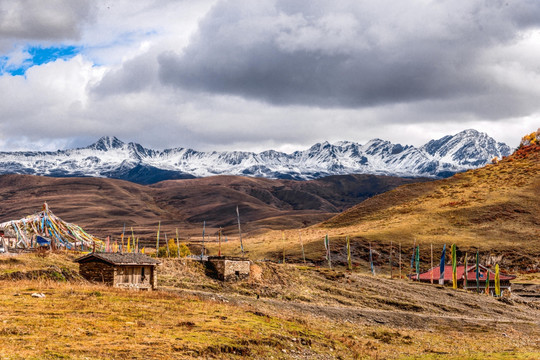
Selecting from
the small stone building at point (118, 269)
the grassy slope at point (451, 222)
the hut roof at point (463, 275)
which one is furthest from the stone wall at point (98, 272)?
the grassy slope at point (451, 222)

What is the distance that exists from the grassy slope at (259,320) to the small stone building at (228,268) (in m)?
1.12

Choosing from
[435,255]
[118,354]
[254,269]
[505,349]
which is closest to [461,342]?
[505,349]

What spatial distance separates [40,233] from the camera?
302ft

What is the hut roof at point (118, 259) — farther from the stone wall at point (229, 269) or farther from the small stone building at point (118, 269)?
the stone wall at point (229, 269)

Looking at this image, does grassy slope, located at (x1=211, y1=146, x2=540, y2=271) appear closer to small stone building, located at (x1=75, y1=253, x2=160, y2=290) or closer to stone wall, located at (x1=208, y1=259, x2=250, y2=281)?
stone wall, located at (x1=208, y1=259, x2=250, y2=281)

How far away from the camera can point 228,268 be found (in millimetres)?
62094

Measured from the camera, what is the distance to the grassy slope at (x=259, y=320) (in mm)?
30703

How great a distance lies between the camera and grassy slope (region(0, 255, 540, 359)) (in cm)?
3070

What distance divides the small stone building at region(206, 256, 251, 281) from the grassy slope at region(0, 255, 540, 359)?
3.68 ft

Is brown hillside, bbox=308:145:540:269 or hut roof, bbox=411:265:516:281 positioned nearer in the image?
hut roof, bbox=411:265:516:281

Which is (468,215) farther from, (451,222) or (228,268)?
(228,268)

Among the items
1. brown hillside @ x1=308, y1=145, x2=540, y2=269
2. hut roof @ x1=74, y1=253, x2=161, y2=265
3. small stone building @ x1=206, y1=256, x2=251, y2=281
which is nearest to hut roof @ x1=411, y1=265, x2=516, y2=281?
brown hillside @ x1=308, y1=145, x2=540, y2=269

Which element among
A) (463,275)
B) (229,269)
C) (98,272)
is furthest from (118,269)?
(463,275)

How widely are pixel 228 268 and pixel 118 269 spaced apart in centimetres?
1366
